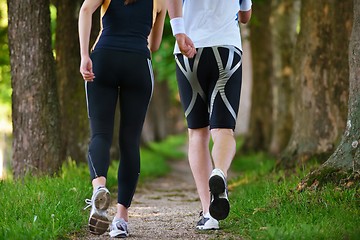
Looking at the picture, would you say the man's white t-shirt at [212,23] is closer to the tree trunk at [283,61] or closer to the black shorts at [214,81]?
the black shorts at [214,81]

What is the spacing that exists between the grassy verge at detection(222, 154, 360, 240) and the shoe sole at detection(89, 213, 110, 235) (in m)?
1.04

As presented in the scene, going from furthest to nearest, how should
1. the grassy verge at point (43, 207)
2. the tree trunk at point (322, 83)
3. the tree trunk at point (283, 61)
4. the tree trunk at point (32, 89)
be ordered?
1. the tree trunk at point (283, 61)
2. the tree trunk at point (322, 83)
3. the tree trunk at point (32, 89)
4. the grassy verge at point (43, 207)

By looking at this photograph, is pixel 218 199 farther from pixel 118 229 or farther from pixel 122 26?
pixel 122 26

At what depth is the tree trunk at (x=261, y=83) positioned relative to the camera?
1953cm

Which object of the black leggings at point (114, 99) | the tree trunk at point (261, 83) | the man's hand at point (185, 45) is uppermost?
the man's hand at point (185, 45)

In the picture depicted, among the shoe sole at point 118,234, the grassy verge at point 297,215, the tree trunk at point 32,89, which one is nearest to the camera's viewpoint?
the grassy verge at point 297,215

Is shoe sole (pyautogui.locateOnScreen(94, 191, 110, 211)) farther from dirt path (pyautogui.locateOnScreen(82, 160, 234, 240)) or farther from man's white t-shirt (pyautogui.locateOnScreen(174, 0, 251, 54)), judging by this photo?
man's white t-shirt (pyautogui.locateOnScreen(174, 0, 251, 54))

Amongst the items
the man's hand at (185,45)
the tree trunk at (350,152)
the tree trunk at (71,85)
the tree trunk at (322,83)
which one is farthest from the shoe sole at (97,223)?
the tree trunk at (71,85)

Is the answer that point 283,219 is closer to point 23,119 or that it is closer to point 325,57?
point 23,119

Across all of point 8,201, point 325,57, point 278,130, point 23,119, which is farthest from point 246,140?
point 8,201

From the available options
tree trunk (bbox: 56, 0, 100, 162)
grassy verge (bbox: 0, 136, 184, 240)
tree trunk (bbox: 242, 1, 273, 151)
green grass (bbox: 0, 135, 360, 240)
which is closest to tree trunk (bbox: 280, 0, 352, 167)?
tree trunk (bbox: 56, 0, 100, 162)

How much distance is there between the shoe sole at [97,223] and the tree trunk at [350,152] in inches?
86.6

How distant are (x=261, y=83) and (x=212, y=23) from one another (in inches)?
565

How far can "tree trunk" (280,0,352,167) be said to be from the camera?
11.4 meters
